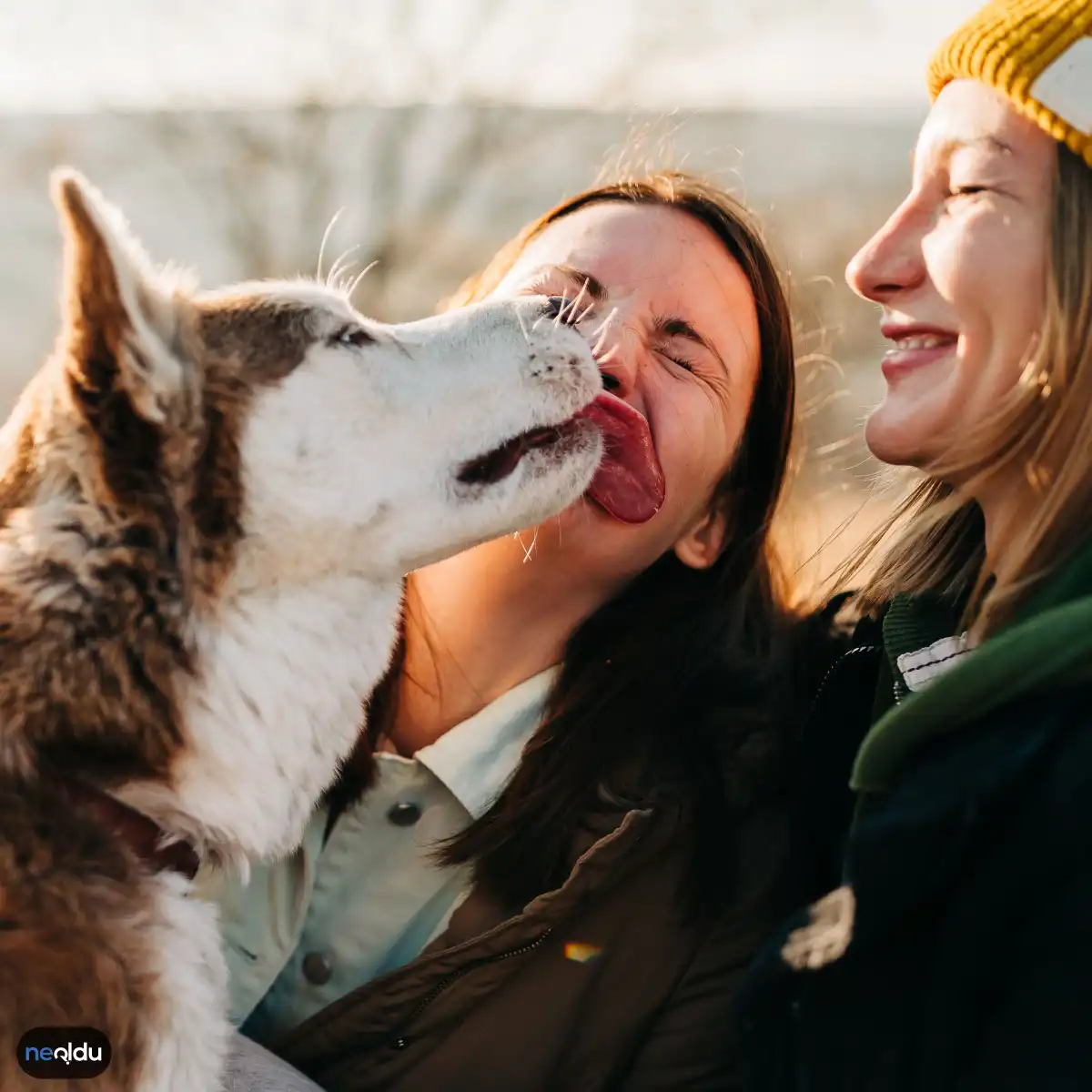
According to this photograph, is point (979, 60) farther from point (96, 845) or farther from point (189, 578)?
point (96, 845)

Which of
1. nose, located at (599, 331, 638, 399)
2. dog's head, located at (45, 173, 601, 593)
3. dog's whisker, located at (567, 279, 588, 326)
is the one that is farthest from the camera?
nose, located at (599, 331, 638, 399)

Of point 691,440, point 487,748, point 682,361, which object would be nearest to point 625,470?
point 691,440

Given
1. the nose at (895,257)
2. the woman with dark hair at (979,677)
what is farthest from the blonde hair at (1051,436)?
the nose at (895,257)

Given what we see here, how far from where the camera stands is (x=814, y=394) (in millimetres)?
3197

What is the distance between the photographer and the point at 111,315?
1.65m

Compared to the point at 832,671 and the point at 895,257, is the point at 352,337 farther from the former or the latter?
the point at 832,671

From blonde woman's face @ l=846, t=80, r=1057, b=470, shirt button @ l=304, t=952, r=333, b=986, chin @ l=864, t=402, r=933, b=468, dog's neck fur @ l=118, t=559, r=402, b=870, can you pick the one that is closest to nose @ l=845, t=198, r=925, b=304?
blonde woman's face @ l=846, t=80, r=1057, b=470

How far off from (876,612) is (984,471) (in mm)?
579

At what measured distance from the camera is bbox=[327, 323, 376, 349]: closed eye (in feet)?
6.72

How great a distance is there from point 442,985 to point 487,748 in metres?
0.54

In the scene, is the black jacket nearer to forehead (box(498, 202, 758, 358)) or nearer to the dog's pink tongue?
the dog's pink tongue

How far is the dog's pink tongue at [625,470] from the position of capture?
7.87ft

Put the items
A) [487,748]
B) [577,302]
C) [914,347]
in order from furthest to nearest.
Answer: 1. [487,748]
2. [577,302]
3. [914,347]

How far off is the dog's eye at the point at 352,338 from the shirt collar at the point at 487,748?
0.92 metres
